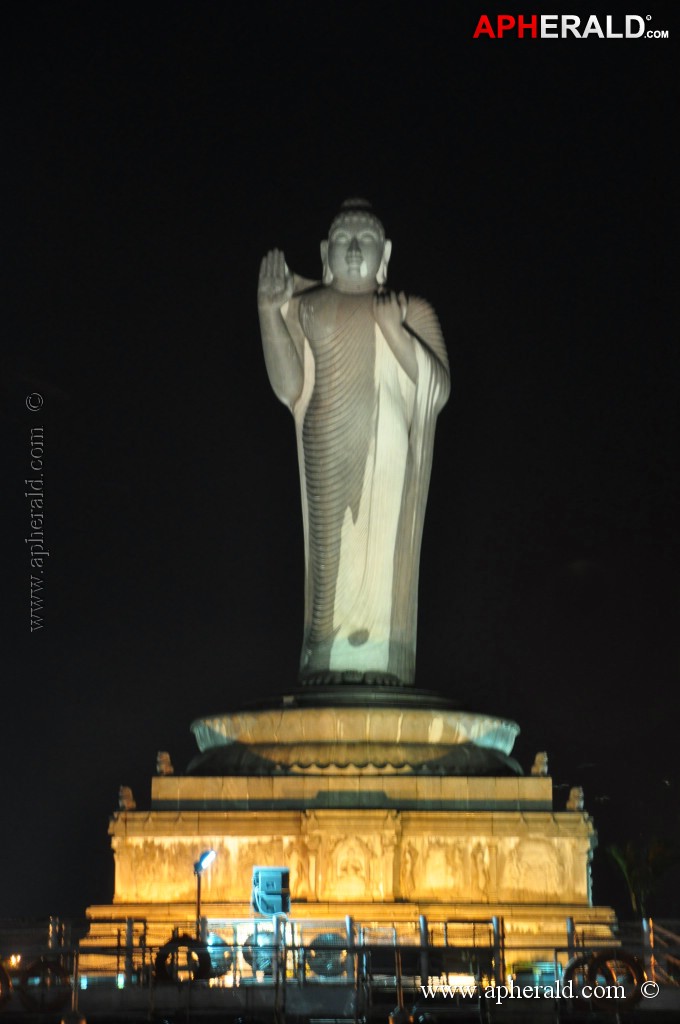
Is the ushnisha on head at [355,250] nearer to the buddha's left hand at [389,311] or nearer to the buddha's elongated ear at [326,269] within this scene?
the buddha's elongated ear at [326,269]

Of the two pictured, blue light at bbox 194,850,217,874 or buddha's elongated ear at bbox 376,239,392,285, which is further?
buddha's elongated ear at bbox 376,239,392,285

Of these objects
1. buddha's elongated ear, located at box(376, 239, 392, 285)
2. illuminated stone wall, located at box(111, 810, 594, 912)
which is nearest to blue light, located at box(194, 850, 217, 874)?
illuminated stone wall, located at box(111, 810, 594, 912)

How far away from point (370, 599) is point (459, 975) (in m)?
4.91

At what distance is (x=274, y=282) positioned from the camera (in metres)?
17.6

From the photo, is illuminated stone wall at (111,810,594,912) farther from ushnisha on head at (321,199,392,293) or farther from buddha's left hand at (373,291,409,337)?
ushnisha on head at (321,199,392,293)

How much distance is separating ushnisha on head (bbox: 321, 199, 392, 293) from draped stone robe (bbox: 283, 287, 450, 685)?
203 millimetres

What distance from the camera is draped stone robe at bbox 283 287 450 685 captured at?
17656mm

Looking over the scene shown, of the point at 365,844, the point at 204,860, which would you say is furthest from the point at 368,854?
the point at 204,860

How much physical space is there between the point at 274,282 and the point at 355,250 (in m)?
0.87

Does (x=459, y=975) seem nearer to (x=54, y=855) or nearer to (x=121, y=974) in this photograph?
(x=121, y=974)

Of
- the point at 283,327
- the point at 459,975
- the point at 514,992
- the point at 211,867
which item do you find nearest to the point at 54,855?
the point at 211,867

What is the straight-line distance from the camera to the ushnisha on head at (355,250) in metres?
17.9
